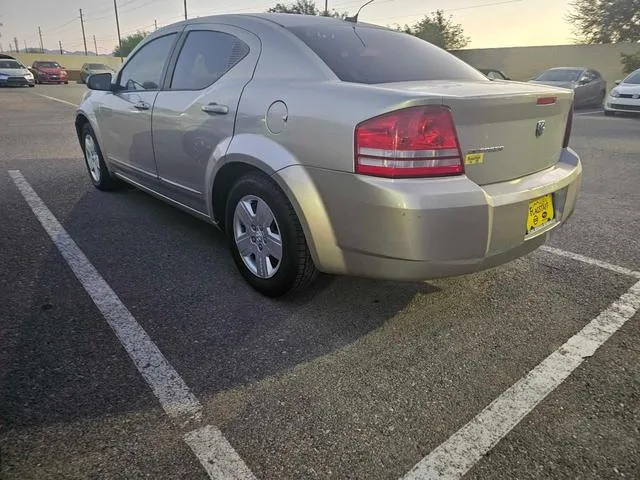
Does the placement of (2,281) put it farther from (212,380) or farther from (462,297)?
(462,297)

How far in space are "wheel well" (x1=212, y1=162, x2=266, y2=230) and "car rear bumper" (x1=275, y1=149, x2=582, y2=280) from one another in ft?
1.43

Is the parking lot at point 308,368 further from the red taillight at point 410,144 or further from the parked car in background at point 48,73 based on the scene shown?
the parked car in background at point 48,73

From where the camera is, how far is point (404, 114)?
2086mm

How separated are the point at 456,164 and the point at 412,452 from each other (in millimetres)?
1202

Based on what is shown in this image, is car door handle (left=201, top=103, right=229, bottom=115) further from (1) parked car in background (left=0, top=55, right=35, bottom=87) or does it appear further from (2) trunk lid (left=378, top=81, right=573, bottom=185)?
(1) parked car in background (left=0, top=55, right=35, bottom=87)

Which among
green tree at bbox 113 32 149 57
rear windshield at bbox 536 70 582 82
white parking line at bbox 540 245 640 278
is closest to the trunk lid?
white parking line at bbox 540 245 640 278

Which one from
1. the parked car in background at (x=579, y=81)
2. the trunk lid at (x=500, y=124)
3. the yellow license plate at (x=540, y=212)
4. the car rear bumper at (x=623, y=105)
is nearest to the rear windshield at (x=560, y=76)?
the parked car in background at (x=579, y=81)

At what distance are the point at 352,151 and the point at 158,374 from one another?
4.30 feet

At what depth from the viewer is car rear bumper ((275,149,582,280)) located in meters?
2.11

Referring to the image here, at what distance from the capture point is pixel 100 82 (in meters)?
4.45

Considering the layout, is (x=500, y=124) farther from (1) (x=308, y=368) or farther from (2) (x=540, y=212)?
(1) (x=308, y=368)

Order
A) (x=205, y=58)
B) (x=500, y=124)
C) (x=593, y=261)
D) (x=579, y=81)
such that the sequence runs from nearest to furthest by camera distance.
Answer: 1. (x=500, y=124)
2. (x=205, y=58)
3. (x=593, y=261)
4. (x=579, y=81)

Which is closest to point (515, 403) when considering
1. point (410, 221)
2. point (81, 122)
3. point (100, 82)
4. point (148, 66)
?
point (410, 221)

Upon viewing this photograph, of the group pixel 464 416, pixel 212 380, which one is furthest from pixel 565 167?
pixel 212 380
